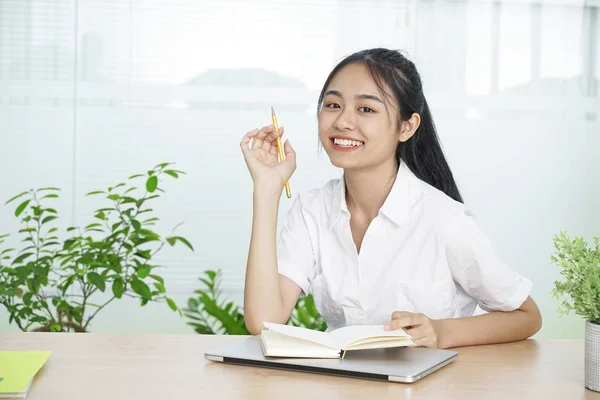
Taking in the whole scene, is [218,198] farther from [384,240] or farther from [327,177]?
[384,240]

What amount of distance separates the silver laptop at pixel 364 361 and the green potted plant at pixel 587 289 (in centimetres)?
25

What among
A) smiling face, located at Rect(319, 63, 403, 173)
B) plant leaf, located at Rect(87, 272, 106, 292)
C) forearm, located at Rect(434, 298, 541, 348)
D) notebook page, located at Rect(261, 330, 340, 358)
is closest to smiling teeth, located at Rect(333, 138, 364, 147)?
smiling face, located at Rect(319, 63, 403, 173)

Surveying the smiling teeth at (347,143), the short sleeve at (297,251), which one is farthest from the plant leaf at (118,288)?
the smiling teeth at (347,143)

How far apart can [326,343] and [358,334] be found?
7 centimetres

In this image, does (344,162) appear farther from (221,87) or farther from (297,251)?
(221,87)

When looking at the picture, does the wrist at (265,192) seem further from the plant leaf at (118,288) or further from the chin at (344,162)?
the plant leaf at (118,288)

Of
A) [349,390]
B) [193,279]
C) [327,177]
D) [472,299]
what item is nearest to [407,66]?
[472,299]

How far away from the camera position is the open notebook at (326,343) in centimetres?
138

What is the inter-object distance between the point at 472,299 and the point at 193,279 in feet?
6.38

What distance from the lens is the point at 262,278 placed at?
1.80m

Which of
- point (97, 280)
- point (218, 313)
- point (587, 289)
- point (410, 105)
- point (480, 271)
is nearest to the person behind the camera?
point (587, 289)

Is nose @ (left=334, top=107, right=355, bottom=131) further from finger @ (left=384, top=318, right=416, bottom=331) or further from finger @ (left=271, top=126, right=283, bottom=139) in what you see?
finger @ (left=384, top=318, right=416, bottom=331)

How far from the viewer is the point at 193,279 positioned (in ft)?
11.9

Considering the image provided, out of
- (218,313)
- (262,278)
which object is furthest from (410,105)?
(218,313)
